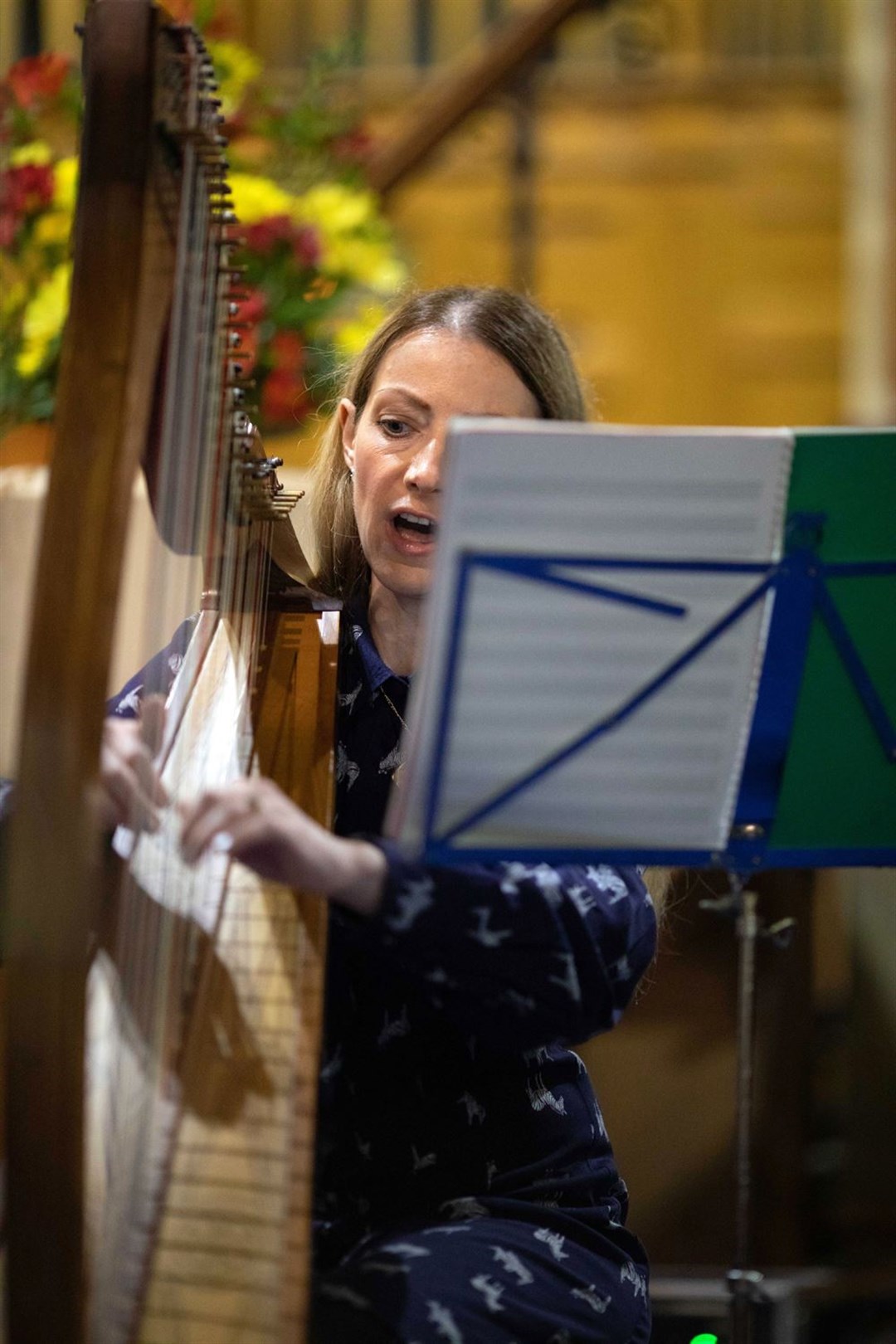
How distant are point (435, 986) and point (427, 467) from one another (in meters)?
0.50

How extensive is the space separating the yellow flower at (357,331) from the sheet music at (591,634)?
45.5 inches

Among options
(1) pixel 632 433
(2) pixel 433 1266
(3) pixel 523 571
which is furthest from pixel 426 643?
(2) pixel 433 1266

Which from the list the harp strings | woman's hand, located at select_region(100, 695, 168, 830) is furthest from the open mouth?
woman's hand, located at select_region(100, 695, 168, 830)

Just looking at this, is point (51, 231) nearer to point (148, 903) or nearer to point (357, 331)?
point (357, 331)

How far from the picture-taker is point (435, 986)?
1.11 m

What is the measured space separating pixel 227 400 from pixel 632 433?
0.40 meters

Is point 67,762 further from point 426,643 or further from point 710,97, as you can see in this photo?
point 710,97

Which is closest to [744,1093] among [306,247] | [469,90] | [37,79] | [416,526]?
[416,526]

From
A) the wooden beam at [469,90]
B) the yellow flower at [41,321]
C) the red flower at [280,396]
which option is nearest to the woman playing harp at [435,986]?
the red flower at [280,396]

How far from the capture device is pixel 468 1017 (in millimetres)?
1144

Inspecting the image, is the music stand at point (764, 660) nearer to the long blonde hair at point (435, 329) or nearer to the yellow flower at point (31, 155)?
the long blonde hair at point (435, 329)

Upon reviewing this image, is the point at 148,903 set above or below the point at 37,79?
below

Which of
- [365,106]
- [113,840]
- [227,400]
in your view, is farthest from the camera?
[365,106]

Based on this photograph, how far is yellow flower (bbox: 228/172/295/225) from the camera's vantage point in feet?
6.60
